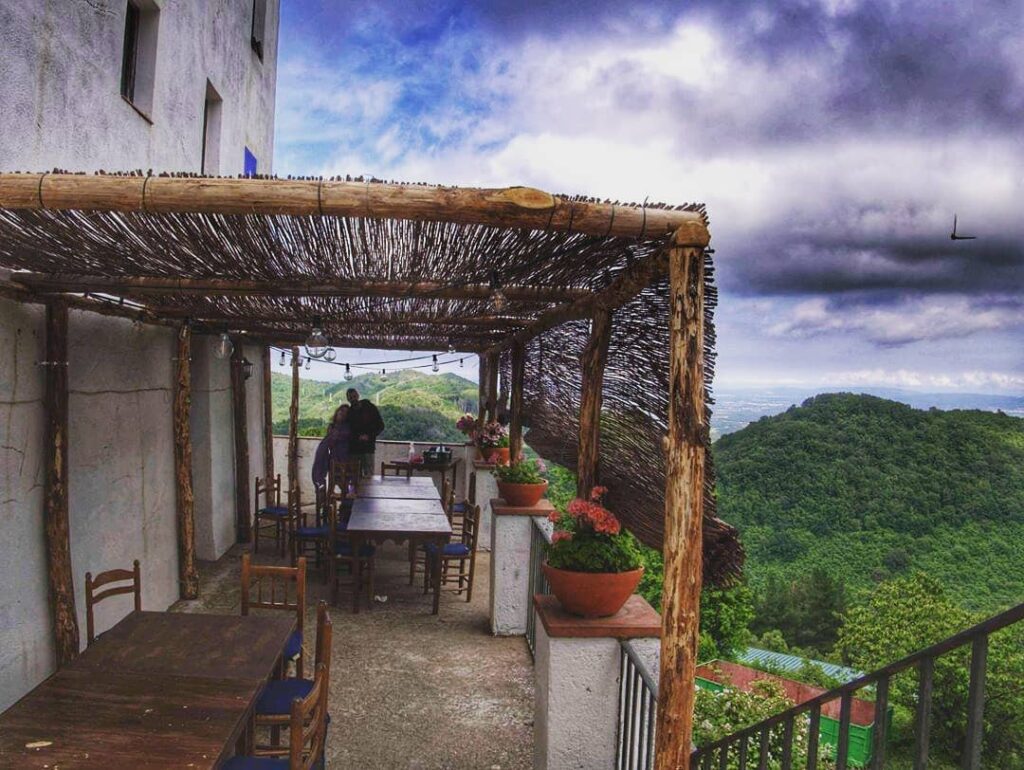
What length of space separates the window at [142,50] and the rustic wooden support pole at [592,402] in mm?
3991

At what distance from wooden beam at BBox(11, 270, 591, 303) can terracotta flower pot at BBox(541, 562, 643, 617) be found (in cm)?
156

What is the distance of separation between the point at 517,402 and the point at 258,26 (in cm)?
593

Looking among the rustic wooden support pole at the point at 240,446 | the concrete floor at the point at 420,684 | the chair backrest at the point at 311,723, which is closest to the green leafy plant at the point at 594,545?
the chair backrest at the point at 311,723

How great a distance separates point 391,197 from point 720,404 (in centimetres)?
146

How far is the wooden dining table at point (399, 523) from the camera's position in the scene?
5820 millimetres

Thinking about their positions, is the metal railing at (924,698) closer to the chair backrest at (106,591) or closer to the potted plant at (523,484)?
the chair backrest at (106,591)

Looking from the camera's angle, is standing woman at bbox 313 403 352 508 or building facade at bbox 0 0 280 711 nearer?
building facade at bbox 0 0 280 711

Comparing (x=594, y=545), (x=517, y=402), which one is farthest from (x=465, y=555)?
(x=594, y=545)

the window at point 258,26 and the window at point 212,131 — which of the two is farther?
the window at point 258,26

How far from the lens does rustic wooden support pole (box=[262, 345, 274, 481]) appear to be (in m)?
10.1

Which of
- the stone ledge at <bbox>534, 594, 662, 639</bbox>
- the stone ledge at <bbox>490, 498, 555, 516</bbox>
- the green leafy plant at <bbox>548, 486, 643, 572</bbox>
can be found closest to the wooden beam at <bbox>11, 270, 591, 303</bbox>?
the green leafy plant at <bbox>548, 486, 643, 572</bbox>

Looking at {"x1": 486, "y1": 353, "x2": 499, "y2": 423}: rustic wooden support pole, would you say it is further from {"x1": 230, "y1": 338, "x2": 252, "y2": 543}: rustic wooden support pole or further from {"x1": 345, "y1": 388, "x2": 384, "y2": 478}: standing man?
{"x1": 230, "y1": 338, "x2": 252, "y2": 543}: rustic wooden support pole

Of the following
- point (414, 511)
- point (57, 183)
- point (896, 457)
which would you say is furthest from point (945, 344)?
point (57, 183)

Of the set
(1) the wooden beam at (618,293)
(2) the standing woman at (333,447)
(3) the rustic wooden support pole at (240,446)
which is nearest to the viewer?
(1) the wooden beam at (618,293)
